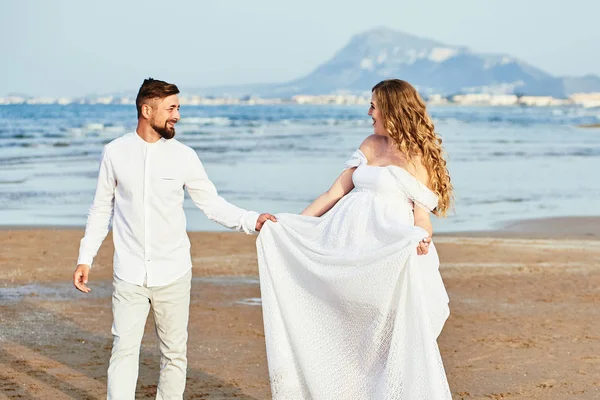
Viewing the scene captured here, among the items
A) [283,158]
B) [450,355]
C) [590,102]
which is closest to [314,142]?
[283,158]

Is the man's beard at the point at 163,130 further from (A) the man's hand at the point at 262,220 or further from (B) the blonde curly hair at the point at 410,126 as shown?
(B) the blonde curly hair at the point at 410,126

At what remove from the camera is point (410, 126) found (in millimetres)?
5410

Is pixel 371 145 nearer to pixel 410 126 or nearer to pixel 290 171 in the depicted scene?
pixel 410 126

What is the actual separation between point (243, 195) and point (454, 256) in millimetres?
8080

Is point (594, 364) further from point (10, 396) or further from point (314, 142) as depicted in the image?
point (314, 142)

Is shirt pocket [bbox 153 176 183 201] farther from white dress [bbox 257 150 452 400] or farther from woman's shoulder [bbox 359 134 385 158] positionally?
woman's shoulder [bbox 359 134 385 158]

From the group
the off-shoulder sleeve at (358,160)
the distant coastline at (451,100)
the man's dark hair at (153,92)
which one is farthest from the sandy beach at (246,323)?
the distant coastline at (451,100)

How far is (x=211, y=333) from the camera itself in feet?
28.4

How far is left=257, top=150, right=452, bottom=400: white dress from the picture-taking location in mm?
5074

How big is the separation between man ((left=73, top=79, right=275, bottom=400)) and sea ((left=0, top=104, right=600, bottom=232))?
2816mm

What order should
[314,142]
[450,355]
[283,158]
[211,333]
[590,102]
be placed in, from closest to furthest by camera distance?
1. [450,355]
2. [211,333]
3. [283,158]
4. [314,142]
5. [590,102]

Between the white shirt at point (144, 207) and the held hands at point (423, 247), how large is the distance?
1.23 meters

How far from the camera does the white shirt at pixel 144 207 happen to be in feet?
16.6

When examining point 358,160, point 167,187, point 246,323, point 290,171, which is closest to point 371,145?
point 358,160
